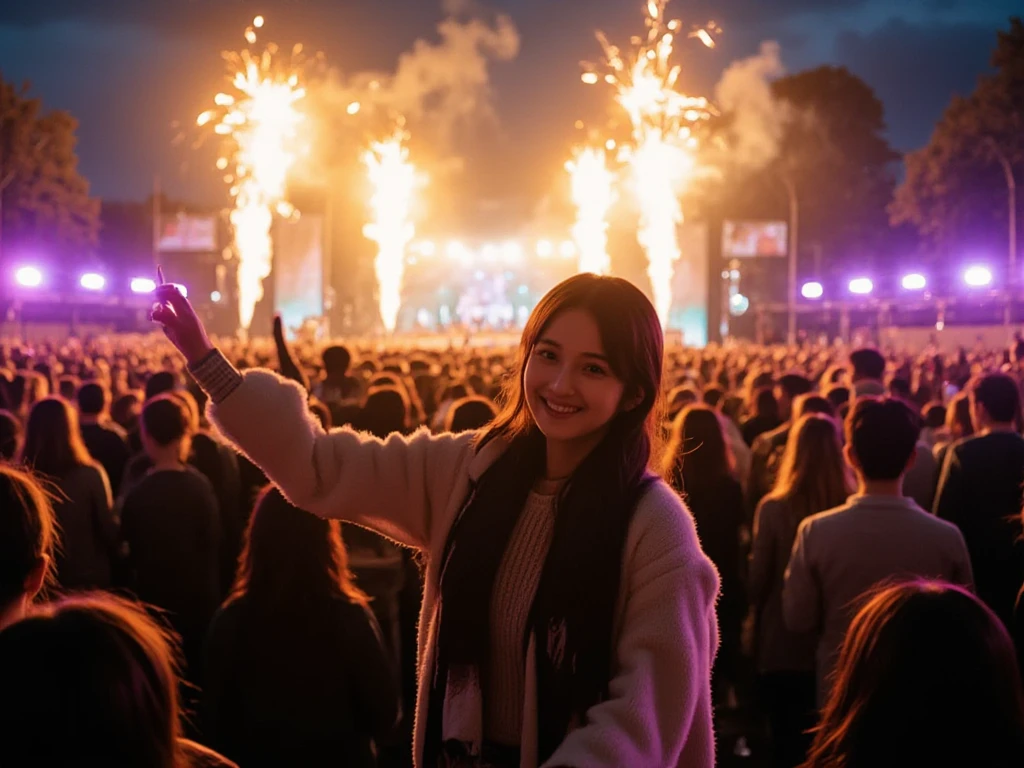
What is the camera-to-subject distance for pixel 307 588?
4.14 m

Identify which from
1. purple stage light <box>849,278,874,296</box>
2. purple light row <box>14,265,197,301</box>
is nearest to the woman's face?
purple light row <box>14,265,197,301</box>

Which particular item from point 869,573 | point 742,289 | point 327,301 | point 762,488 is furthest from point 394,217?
point 869,573

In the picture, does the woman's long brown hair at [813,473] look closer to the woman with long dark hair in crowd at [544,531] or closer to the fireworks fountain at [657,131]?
the woman with long dark hair in crowd at [544,531]

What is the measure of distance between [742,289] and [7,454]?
54.5 meters

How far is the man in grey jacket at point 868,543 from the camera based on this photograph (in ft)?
15.2

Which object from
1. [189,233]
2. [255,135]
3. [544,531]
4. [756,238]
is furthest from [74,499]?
[189,233]

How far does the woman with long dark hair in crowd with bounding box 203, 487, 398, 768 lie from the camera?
4.10 m

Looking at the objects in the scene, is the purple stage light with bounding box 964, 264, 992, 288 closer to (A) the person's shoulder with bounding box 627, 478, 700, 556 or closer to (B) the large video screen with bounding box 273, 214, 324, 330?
(B) the large video screen with bounding box 273, 214, 324, 330

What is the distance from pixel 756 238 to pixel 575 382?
53.4 meters

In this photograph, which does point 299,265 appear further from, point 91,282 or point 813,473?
point 813,473

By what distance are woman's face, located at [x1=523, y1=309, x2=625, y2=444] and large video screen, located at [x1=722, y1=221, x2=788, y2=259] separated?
5249 cm

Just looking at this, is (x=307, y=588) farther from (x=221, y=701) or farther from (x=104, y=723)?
(x=104, y=723)

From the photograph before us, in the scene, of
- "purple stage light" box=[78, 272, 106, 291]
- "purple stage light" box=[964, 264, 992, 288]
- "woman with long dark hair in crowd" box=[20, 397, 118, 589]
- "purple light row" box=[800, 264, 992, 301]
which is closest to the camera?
"woman with long dark hair in crowd" box=[20, 397, 118, 589]

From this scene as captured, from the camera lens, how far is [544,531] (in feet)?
9.51
